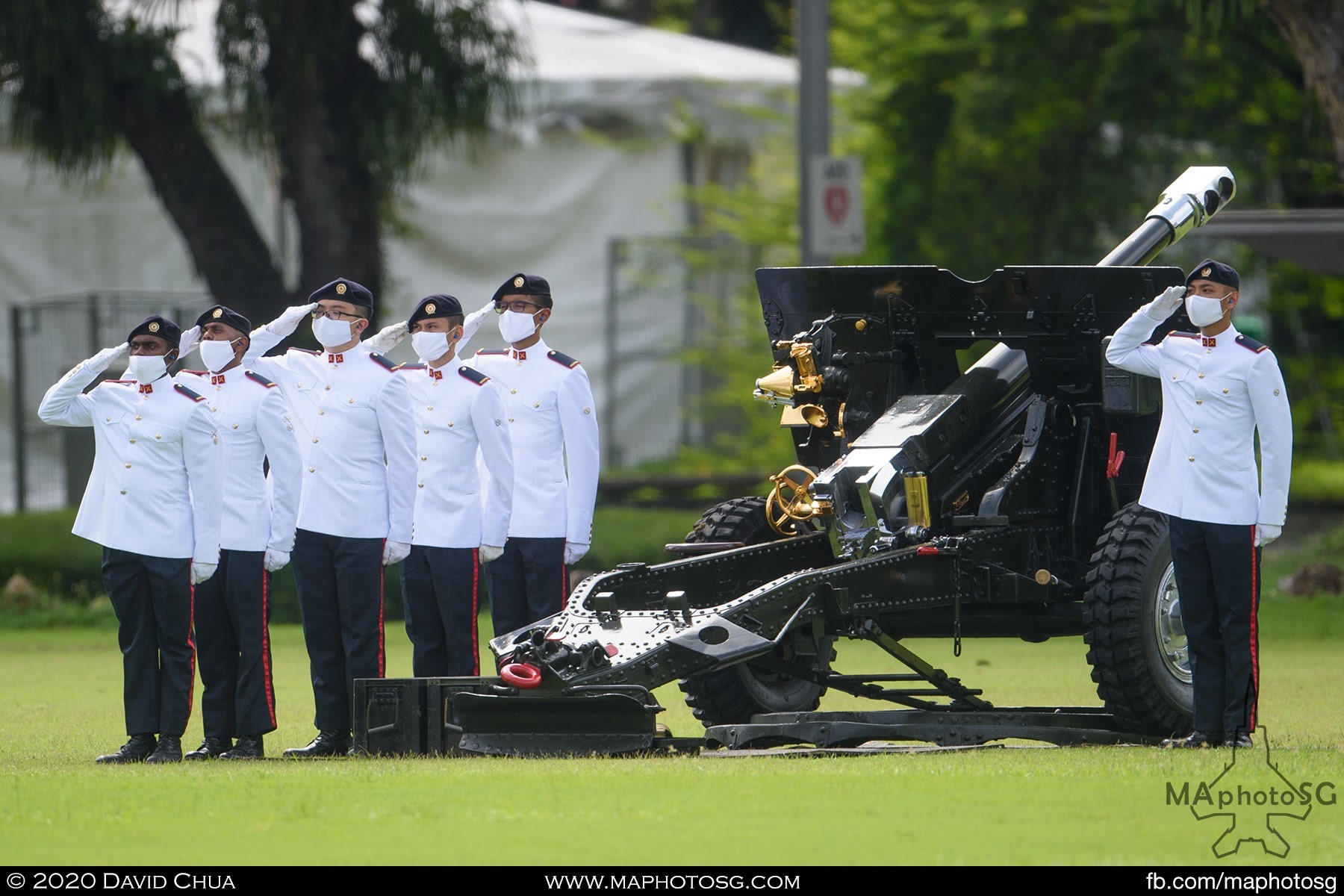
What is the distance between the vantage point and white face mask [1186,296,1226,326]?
8.62 meters

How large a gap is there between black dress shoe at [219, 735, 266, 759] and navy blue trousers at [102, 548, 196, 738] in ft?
0.74

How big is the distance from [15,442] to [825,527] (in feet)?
Result: 36.6

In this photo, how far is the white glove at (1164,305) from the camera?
8797mm

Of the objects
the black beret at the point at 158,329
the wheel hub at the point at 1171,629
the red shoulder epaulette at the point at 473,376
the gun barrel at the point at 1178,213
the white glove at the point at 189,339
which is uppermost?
the gun barrel at the point at 1178,213

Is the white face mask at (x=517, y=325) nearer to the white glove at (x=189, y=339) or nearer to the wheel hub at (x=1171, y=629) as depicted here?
the white glove at (x=189, y=339)

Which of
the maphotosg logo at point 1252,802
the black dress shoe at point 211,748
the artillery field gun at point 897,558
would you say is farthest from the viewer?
the black dress shoe at point 211,748

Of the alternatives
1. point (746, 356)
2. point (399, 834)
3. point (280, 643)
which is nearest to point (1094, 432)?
point (399, 834)

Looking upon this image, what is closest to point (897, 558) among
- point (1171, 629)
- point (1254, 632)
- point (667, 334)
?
point (1171, 629)

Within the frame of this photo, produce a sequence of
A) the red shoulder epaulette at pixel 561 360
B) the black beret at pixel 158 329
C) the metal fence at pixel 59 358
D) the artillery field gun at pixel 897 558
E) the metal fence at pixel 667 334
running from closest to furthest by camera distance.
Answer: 1. the artillery field gun at pixel 897 558
2. the black beret at pixel 158 329
3. the red shoulder epaulette at pixel 561 360
4. the metal fence at pixel 59 358
5. the metal fence at pixel 667 334

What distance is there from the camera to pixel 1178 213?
10445 millimetres

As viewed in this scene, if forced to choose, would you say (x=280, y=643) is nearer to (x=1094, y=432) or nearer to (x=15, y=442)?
(x=15, y=442)

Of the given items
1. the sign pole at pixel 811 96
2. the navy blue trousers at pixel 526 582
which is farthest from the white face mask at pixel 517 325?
the sign pole at pixel 811 96

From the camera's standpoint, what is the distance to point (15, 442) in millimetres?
18734

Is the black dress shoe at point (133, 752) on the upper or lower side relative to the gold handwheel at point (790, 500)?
lower
